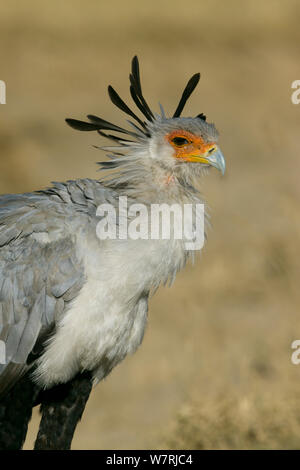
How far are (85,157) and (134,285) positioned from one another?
Result: 4869 millimetres

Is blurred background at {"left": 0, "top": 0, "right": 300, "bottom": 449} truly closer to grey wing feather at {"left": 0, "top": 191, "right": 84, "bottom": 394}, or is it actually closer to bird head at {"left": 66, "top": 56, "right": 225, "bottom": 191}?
bird head at {"left": 66, "top": 56, "right": 225, "bottom": 191}

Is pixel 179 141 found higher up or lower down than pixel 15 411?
higher up

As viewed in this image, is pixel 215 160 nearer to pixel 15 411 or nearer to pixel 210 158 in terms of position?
pixel 210 158

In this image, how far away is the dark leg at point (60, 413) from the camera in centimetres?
277

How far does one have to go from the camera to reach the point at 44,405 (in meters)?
2.80

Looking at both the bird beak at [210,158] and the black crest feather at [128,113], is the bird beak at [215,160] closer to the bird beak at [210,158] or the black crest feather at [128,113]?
the bird beak at [210,158]

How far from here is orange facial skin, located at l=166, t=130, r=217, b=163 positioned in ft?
9.31

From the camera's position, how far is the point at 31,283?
2633 millimetres

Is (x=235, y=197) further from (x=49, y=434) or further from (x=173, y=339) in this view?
(x=49, y=434)

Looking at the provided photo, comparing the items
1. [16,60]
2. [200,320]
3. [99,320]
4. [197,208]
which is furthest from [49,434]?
[16,60]

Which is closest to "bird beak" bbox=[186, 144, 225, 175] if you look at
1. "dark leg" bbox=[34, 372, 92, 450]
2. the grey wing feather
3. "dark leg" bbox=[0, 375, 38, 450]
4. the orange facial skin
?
the orange facial skin

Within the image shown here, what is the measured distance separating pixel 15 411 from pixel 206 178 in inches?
184

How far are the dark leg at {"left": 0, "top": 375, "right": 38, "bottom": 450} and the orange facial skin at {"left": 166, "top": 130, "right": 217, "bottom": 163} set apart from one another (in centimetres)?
94

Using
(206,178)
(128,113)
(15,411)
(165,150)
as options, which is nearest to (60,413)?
(15,411)
